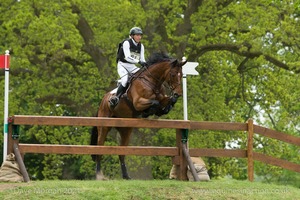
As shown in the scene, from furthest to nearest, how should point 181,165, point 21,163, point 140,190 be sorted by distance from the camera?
point 181,165 < point 21,163 < point 140,190

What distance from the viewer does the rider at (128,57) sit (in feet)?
43.9

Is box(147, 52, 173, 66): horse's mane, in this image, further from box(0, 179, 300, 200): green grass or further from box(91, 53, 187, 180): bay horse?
box(0, 179, 300, 200): green grass

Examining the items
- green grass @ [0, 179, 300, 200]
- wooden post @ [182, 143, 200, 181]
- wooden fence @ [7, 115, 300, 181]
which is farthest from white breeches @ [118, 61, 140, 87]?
green grass @ [0, 179, 300, 200]

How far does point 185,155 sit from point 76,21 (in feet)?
38.5

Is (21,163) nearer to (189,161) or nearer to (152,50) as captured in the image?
(189,161)

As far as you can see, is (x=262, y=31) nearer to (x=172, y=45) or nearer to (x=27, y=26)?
(x=172, y=45)

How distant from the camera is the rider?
1339 cm

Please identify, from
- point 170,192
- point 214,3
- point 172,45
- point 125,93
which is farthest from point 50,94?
point 170,192

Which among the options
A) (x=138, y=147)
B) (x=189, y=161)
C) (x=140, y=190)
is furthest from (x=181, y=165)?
(x=140, y=190)

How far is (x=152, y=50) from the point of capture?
2377 centimetres

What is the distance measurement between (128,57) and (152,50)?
10.5 m

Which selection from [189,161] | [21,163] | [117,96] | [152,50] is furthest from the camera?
[152,50]

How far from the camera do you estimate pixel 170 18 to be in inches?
977

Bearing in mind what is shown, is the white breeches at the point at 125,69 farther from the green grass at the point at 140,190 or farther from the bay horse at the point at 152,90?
the green grass at the point at 140,190
